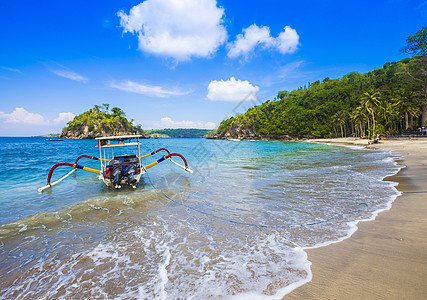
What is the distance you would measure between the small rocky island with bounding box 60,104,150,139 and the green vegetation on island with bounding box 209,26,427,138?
89.8 m

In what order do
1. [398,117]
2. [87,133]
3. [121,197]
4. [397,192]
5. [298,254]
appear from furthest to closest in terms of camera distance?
1. [87,133]
2. [398,117]
3. [121,197]
4. [397,192]
5. [298,254]

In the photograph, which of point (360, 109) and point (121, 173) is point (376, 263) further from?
point (360, 109)

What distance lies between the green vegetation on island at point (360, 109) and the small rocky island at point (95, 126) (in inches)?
3537

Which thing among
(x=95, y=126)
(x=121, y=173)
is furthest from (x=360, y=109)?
(x=95, y=126)

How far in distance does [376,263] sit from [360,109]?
234 feet

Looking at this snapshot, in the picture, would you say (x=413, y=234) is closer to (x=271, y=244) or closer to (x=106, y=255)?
(x=271, y=244)

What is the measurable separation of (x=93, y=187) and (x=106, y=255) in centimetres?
927

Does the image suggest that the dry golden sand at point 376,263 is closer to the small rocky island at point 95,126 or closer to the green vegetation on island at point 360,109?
the green vegetation on island at point 360,109

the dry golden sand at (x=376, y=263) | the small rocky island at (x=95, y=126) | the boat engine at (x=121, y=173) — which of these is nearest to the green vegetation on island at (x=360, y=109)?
the boat engine at (x=121, y=173)

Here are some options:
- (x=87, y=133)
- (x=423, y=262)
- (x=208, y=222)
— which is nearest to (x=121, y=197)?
(x=208, y=222)

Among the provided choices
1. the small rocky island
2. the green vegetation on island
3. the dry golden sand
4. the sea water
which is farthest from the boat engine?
the small rocky island

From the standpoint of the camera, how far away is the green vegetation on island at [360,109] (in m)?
53.1

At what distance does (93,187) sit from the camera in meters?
12.4

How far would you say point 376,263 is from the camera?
3561mm
